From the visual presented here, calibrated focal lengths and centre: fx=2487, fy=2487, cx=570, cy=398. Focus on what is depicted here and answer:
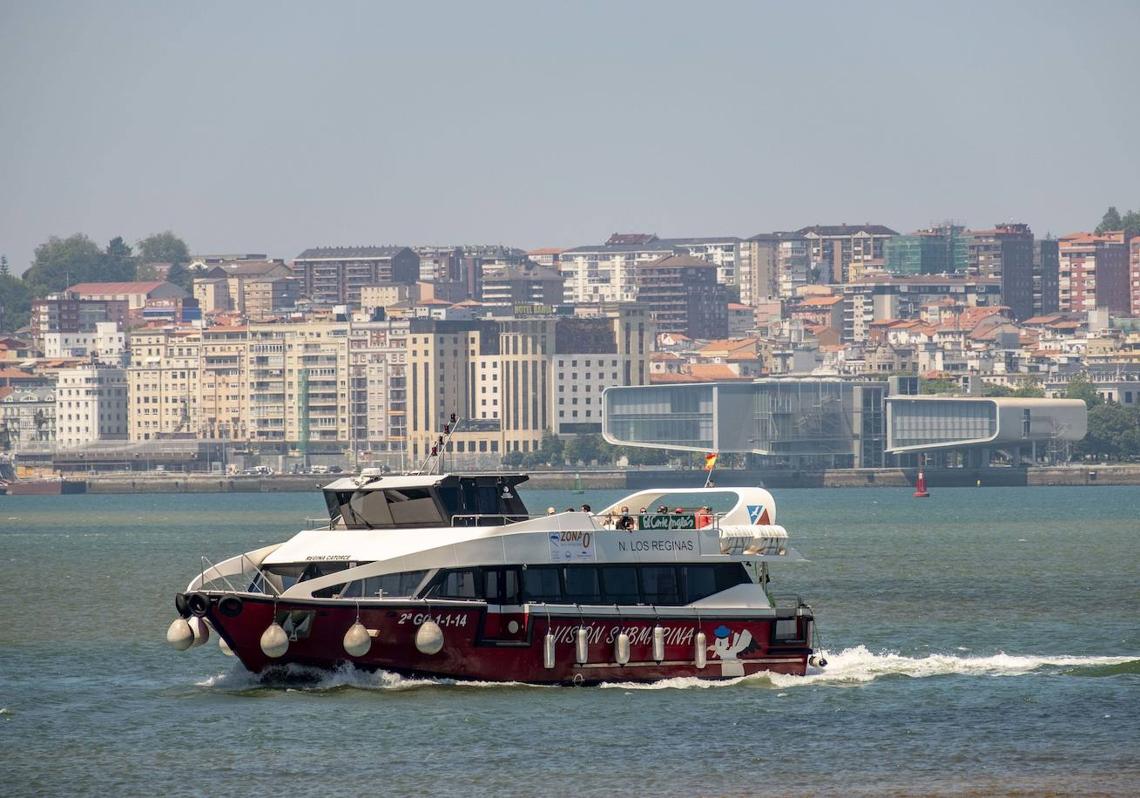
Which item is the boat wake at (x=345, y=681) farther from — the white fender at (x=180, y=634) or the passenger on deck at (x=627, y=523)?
the passenger on deck at (x=627, y=523)

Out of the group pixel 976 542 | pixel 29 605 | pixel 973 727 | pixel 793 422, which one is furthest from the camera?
pixel 793 422

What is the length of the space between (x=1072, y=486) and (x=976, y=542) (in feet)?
308

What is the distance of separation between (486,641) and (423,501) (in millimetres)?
2458

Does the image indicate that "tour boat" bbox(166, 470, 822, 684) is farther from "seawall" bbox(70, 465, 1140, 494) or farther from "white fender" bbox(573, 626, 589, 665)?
"seawall" bbox(70, 465, 1140, 494)

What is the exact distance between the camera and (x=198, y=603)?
113 ft

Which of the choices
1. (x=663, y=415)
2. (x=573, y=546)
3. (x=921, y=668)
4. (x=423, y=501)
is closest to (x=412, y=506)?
(x=423, y=501)

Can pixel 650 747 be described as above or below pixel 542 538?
below

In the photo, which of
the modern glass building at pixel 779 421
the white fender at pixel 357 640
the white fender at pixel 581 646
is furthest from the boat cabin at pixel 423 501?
the modern glass building at pixel 779 421

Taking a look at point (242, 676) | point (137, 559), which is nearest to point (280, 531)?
point (137, 559)

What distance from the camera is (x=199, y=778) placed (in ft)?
99.5

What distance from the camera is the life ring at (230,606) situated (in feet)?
112

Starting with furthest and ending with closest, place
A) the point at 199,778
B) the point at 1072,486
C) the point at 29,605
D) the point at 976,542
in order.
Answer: the point at 1072,486 < the point at 976,542 < the point at 29,605 < the point at 199,778

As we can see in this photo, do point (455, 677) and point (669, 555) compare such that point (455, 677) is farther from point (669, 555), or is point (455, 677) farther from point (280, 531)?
point (280, 531)

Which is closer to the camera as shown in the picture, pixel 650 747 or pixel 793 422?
pixel 650 747
